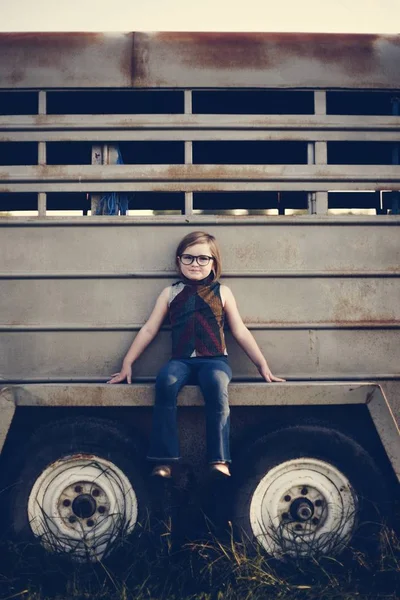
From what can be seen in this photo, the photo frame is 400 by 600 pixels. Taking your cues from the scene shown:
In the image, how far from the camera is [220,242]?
3.44 metres

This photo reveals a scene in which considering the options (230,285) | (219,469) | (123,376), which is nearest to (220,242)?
(230,285)

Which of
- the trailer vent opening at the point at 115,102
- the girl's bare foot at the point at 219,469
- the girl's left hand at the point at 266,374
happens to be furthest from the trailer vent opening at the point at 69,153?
the girl's bare foot at the point at 219,469

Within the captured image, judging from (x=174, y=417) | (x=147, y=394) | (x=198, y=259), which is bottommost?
(x=174, y=417)

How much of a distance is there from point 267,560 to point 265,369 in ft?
3.22

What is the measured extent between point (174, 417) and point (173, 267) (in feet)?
2.87

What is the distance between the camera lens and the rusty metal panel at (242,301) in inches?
133

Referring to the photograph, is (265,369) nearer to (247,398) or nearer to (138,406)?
(247,398)

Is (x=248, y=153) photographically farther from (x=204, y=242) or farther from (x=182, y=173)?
(x=204, y=242)

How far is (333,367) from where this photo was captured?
3402 millimetres

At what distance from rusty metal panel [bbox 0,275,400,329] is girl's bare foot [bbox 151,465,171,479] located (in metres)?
0.81

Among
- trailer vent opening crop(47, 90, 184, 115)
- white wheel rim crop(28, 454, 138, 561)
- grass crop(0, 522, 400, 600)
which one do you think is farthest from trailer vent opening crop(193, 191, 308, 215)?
grass crop(0, 522, 400, 600)

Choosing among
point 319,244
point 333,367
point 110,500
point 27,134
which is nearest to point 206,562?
point 110,500

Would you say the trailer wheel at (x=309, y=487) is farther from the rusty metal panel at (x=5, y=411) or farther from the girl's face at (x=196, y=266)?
the rusty metal panel at (x=5, y=411)

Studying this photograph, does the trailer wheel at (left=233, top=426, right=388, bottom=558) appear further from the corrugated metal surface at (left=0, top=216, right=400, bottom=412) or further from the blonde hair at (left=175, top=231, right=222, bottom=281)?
the blonde hair at (left=175, top=231, right=222, bottom=281)
